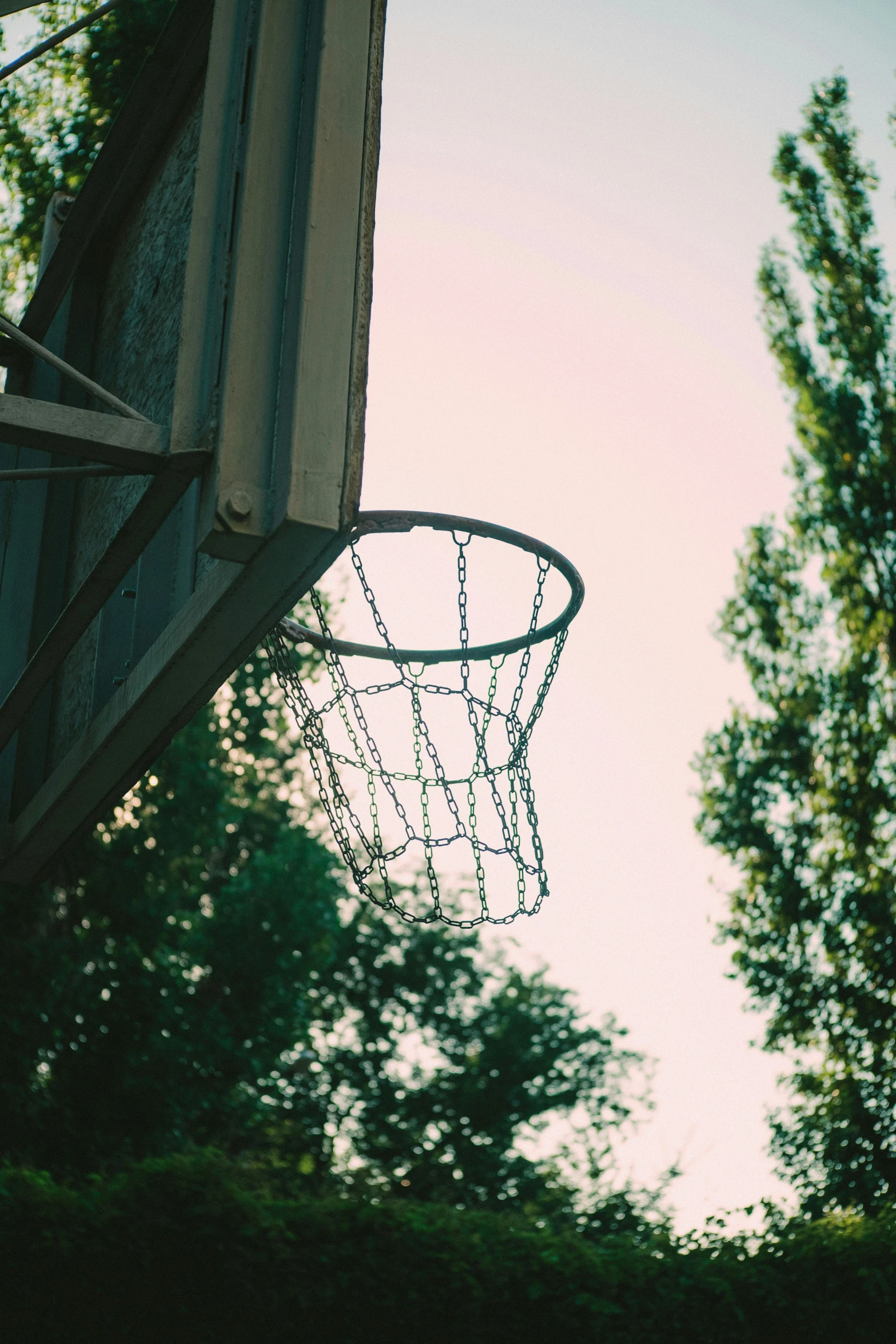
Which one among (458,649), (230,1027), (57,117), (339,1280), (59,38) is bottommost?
(339,1280)

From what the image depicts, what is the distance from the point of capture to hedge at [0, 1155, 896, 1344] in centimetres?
704

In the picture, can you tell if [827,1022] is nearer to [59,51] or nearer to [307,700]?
[307,700]

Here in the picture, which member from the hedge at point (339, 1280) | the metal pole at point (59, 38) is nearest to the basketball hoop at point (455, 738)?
the metal pole at point (59, 38)

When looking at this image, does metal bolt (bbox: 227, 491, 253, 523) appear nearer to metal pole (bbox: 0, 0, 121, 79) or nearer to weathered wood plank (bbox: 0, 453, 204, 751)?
weathered wood plank (bbox: 0, 453, 204, 751)

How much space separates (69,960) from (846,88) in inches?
551

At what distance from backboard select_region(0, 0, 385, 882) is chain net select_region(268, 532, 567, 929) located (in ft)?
3.08

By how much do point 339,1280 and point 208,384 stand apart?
6.23 m

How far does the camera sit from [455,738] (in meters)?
4.26

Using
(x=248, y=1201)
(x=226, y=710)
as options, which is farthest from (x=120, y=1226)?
(x=226, y=710)

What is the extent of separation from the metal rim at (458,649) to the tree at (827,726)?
1022 centimetres

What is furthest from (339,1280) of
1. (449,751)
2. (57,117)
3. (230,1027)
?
(57,117)

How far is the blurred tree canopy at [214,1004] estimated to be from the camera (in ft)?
35.0

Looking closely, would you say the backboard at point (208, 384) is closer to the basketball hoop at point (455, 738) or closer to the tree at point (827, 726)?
the basketball hoop at point (455, 738)

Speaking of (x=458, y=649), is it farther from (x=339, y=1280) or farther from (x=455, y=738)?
(x=339, y=1280)
